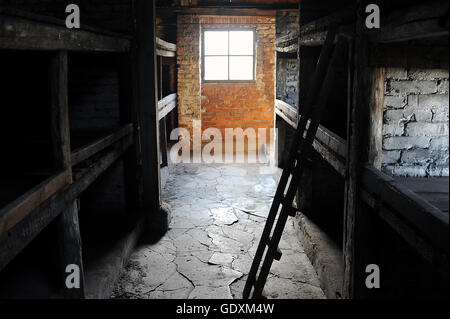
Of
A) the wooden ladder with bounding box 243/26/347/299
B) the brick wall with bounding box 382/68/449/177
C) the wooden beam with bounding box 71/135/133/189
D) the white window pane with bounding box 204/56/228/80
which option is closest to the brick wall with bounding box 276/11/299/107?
the white window pane with bounding box 204/56/228/80

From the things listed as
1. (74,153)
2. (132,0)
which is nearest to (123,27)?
(132,0)

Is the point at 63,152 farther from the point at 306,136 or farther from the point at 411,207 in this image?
the point at 411,207

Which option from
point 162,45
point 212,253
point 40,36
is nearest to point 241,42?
point 162,45

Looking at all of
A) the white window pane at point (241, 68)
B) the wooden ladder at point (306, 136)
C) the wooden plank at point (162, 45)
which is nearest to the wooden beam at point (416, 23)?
the wooden ladder at point (306, 136)

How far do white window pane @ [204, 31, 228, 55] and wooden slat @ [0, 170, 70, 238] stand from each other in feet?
23.4

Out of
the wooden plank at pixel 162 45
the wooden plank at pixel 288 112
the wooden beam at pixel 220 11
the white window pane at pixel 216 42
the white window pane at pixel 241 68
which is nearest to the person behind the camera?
the wooden plank at pixel 288 112

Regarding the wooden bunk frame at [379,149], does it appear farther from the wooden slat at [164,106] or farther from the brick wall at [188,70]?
the brick wall at [188,70]

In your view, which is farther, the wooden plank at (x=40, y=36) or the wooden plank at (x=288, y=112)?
the wooden plank at (x=288, y=112)

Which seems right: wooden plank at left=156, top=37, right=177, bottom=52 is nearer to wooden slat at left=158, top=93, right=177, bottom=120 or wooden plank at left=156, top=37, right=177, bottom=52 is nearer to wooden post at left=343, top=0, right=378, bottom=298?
wooden slat at left=158, top=93, right=177, bottom=120

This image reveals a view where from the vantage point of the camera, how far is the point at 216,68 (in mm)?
9312

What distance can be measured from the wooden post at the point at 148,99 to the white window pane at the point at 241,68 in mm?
4809

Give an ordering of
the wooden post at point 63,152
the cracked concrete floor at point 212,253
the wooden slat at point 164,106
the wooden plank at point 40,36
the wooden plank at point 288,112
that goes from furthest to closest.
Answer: the wooden slat at point 164,106 < the wooden plank at point 288,112 < the cracked concrete floor at point 212,253 < the wooden post at point 63,152 < the wooden plank at point 40,36

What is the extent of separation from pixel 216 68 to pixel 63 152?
715cm

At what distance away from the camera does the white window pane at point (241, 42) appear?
913cm
